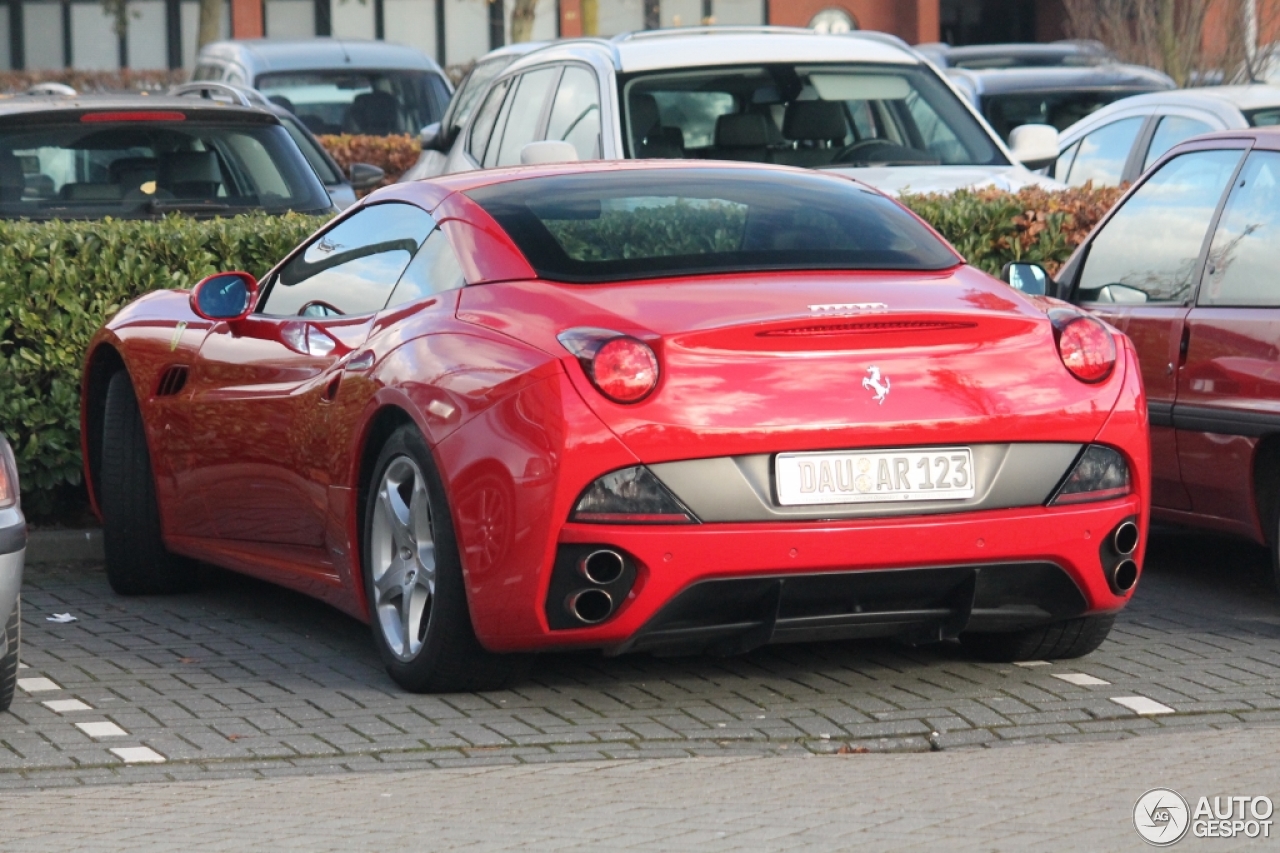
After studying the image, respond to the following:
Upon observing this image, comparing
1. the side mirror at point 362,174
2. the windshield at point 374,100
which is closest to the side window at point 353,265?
the side mirror at point 362,174

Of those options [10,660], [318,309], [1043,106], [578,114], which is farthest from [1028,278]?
[1043,106]

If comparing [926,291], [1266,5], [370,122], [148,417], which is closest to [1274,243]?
[926,291]

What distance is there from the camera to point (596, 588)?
223 inches

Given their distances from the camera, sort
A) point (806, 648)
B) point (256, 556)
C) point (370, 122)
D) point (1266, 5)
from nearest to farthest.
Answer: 1. point (806, 648)
2. point (256, 556)
3. point (1266, 5)
4. point (370, 122)

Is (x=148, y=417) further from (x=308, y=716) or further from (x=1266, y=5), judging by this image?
(x=1266, y=5)

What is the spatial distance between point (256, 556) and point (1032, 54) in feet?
53.0

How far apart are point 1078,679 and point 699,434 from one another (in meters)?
1.46

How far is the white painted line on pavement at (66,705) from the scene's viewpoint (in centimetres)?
620

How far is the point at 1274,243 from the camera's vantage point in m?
7.39

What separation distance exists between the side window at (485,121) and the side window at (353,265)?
5.78m

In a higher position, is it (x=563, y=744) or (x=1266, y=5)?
(x=1266, y=5)

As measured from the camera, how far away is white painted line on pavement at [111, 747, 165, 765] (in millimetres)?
5582

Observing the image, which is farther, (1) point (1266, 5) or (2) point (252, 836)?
(1) point (1266, 5)

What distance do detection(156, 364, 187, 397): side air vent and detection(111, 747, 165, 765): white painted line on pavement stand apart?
219 cm
